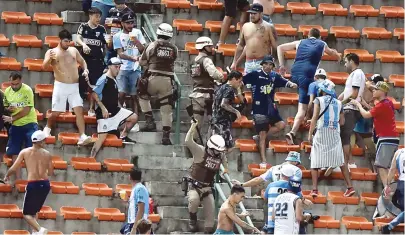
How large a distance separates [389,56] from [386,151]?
11.6 ft

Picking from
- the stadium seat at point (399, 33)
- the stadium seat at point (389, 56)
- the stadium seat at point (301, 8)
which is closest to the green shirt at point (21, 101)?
the stadium seat at point (301, 8)

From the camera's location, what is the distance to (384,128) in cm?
3453

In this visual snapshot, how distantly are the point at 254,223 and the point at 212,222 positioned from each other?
2.97 feet

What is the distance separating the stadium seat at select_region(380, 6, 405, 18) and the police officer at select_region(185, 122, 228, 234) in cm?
699

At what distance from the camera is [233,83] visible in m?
33.9

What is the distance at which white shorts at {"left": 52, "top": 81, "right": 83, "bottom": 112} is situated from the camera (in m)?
34.5

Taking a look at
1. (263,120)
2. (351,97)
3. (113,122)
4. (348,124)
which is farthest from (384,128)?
(113,122)

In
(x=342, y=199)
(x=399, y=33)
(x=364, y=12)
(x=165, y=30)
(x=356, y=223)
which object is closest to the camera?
(x=356, y=223)

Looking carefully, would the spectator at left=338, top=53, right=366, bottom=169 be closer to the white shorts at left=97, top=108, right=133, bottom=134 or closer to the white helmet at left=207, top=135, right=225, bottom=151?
the white helmet at left=207, top=135, right=225, bottom=151

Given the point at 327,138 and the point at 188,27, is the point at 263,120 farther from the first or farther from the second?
the point at 188,27

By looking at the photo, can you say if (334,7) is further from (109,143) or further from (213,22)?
(109,143)

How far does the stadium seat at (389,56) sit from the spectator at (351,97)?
185cm

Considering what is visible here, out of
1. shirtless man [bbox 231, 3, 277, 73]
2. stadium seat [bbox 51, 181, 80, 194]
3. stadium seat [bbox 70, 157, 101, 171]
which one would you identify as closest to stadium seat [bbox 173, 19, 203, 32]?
shirtless man [bbox 231, 3, 277, 73]

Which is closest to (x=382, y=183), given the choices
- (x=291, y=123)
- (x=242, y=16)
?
(x=291, y=123)
